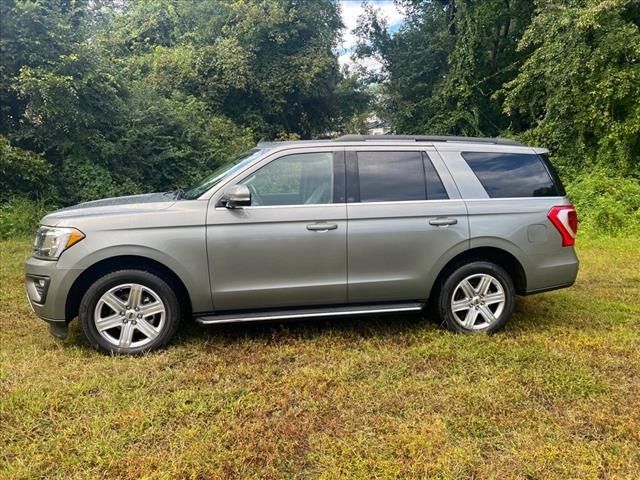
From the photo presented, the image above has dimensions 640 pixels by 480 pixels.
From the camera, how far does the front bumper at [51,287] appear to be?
3.79m

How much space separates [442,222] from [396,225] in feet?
1.32

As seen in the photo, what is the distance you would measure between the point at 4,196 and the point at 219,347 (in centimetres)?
A: 838

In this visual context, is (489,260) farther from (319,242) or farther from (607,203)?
(607,203)

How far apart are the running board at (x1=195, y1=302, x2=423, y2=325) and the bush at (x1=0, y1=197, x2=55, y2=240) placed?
706 cm

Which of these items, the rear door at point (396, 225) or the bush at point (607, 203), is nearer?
the rear door at point (396, 225)

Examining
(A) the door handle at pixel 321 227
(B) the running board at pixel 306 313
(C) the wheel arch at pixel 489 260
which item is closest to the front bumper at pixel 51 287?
(B) the running board at pixel 306 313

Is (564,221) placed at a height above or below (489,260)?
above

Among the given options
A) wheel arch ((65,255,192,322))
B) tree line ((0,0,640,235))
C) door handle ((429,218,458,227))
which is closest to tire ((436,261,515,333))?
door handle ((429,218,458,227))

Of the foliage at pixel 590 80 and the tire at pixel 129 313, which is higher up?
the foliage at pixel 590 80

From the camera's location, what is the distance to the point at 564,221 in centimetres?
443

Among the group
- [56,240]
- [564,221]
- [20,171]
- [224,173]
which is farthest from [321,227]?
[20,171]

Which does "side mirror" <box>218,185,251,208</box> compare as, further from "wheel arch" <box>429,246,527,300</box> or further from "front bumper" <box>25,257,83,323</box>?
"wheel arch" <box>429,246,527,300</box>

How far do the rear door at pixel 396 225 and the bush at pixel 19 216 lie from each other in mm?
7701

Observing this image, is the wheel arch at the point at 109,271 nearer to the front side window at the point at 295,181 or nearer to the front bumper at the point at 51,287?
the front bumper at the point at 51,287
